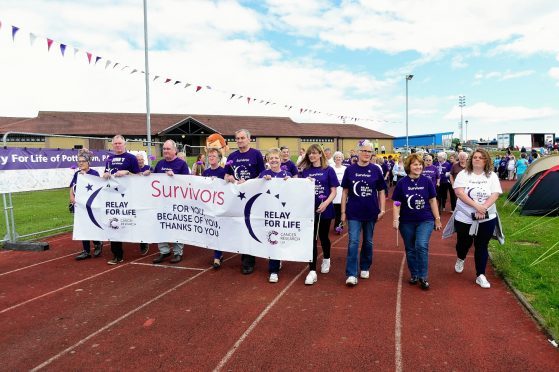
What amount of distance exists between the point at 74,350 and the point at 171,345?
935mm

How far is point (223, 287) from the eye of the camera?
5469 millimetres

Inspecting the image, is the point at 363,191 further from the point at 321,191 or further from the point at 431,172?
the point at 431,172

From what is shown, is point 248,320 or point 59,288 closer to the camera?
point 248,320

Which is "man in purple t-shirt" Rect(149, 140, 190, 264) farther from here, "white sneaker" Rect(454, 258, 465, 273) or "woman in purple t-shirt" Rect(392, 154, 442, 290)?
"white sneaker" Rect(454, 258, 465, 273)

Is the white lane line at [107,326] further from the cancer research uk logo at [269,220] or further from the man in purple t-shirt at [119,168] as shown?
the man in purple t-shirt at [119,168]

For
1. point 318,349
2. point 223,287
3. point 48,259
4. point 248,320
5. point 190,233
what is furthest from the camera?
point 48,259

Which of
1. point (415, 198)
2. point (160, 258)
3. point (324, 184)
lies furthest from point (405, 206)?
point (160, 258)

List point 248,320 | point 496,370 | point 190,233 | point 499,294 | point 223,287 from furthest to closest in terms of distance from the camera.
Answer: point 190,233, point 223,287, point 499,294, point 248,320, point 496,370

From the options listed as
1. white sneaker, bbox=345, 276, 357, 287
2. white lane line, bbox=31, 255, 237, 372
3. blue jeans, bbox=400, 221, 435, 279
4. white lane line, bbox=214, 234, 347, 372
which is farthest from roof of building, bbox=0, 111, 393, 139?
blue jeans, bbox=400, 221, 435, 279

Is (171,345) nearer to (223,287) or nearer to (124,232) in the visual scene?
(223,287)

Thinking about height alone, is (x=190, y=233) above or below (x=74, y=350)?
above

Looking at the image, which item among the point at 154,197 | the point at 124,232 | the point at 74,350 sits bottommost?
the point at 74,350

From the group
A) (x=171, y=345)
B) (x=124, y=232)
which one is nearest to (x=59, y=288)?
(x=124, y=232)

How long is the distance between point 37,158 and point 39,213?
643 cm
